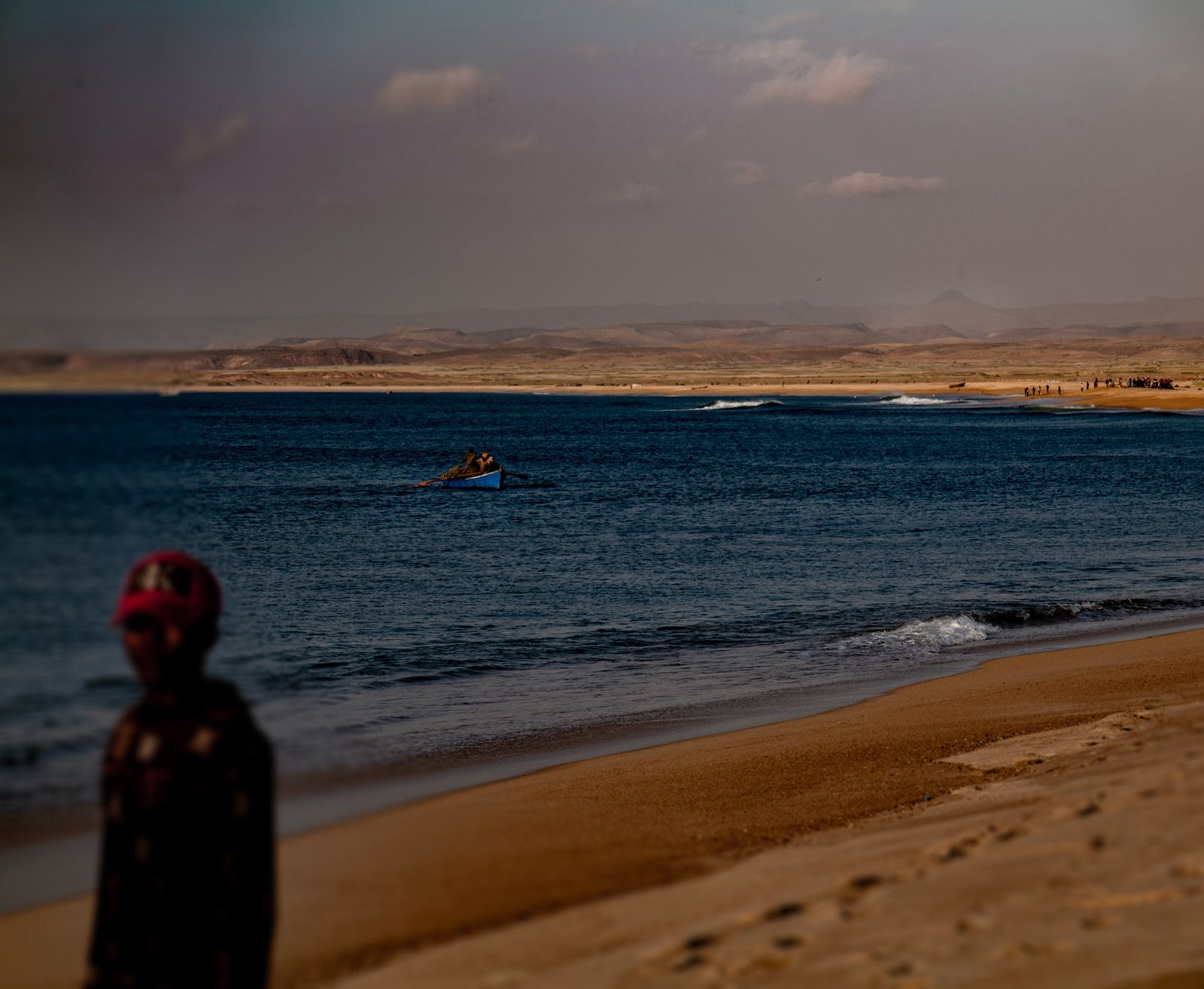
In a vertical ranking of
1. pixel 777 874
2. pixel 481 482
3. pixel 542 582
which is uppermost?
pixel 481 482

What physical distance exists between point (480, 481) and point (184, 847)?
4525cm

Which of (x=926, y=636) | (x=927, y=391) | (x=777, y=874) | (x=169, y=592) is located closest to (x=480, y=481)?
(x=926, y=636)

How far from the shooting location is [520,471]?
60.3 meters

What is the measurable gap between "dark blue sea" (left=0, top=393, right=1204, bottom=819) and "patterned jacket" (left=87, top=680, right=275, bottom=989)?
60 cm

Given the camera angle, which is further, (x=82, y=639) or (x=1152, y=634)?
(x=1152, y=634)

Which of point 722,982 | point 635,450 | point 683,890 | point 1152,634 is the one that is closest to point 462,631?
point 1152,634

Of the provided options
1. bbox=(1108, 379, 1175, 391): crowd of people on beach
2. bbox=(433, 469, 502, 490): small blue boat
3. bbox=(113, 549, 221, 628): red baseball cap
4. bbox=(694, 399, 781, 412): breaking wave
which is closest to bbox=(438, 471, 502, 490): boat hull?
bbox=(433, 469, 502, 490): small blue boat

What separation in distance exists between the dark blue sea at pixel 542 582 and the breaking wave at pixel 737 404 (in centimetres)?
7115

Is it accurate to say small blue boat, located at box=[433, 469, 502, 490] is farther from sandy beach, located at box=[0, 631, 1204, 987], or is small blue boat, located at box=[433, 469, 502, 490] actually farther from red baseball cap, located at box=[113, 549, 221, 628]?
red baseball cap, located at box=[113, 549, 221, 628]

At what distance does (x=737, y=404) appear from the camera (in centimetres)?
13950

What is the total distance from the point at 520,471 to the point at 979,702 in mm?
47774

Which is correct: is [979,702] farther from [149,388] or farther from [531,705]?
[149,388]

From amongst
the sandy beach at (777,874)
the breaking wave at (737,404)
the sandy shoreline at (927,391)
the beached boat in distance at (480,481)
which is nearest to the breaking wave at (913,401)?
the sandy shoreline at (927,391)

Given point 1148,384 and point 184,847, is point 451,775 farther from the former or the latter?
point 1148,384
